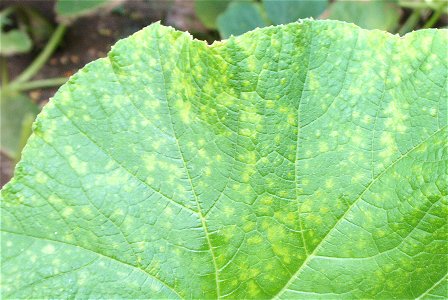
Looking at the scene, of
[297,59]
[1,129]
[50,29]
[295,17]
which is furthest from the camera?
[50,29]

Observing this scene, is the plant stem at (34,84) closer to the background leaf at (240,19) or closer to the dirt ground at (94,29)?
the dirt ground at (94,29)

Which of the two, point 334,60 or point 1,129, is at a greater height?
point 1,129

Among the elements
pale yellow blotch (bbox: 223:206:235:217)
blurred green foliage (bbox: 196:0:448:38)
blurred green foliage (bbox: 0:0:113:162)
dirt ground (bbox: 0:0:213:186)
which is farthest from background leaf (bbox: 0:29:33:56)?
pale yellow blotch (bbox: 223:206:235:217)

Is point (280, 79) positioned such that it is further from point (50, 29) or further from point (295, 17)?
point (50, 29)

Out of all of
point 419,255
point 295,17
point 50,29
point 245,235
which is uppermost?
point 50,29

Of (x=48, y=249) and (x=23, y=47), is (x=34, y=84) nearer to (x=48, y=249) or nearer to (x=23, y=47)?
(x=23, y=47)

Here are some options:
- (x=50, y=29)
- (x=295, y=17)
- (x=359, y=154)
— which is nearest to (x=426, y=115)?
(x=359, y=154)

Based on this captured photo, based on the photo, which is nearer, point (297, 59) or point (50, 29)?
point (297, 59)

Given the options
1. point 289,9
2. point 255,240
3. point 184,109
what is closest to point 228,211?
point 255,240

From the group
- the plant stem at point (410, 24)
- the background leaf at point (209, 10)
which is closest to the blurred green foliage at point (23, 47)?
the background leaf at point (209, 10)
